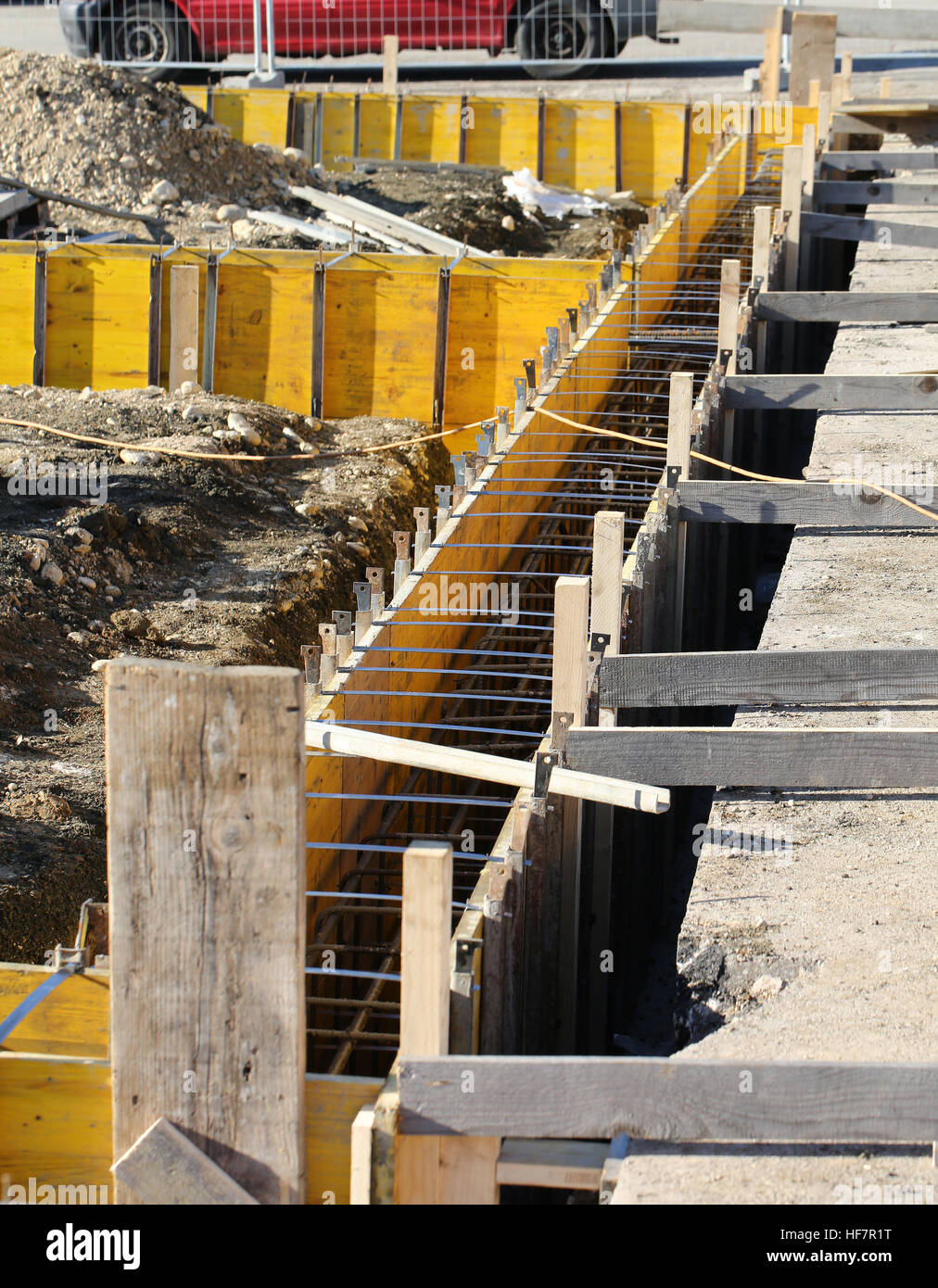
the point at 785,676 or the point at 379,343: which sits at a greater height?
the point at 379,343

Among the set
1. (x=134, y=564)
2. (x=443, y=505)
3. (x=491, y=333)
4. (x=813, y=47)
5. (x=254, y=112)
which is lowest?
(x=134, y=564)

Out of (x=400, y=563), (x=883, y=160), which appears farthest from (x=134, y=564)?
(x=883, y=160)

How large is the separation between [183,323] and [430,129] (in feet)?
38.0

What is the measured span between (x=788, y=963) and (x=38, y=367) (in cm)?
1333

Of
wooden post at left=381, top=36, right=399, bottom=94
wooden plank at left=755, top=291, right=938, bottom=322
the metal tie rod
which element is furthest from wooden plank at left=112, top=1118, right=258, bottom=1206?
wooden post at left=381, top=36, right=399, bottom=94

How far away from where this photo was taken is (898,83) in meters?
26.0

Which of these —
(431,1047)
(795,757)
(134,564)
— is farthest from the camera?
(134,564)

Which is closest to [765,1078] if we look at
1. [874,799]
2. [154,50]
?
[874,799]

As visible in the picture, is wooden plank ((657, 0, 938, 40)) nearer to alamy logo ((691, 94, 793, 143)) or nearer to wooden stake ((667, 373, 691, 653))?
alamy logo ((691, 94, 793, 143))

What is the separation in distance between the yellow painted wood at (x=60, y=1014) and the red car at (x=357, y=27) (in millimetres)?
24514

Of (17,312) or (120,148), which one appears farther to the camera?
(120,148)

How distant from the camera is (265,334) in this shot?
16406mm

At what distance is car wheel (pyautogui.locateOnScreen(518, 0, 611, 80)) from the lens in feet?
88.1

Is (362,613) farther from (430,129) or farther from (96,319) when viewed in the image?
(430,129)
